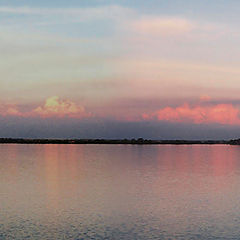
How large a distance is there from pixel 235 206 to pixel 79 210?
12107 mm

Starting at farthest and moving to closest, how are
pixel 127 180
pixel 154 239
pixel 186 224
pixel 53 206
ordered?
pixel 127 180 → pixel 53 206 → pixel 186 224 → pixel 154 239

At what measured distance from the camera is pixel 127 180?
48656 mm

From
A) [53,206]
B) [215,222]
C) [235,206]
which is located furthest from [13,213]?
[235,206]

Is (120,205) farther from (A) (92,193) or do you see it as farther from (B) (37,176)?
(B) (37,176)

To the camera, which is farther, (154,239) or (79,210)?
(79,210)

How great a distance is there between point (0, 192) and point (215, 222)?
68.9 feet

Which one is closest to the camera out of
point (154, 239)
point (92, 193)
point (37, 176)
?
point (154, 239)

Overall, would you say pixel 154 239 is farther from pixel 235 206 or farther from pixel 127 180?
pixel 127 180

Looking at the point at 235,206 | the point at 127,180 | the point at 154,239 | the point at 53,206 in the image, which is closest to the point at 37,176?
the point at 127,180

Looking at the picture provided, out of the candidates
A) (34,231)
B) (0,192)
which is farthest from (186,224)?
(0,192)

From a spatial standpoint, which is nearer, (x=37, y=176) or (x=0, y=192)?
(x=0, y=192)

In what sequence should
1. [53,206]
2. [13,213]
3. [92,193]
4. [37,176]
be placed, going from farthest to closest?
[37,176]
[92,193]
[53,206]
[13,213]

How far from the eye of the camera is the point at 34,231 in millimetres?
23625

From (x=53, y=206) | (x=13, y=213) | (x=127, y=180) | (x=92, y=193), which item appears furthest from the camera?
(x=127, y=180)
